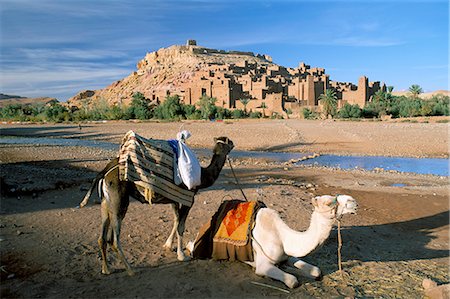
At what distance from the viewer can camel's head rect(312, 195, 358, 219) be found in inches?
154

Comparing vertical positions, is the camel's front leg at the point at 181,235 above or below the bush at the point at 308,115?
below

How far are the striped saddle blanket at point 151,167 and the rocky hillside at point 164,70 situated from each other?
8662 cm

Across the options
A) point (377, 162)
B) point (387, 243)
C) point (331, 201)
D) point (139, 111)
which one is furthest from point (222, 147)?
point (139, 111)

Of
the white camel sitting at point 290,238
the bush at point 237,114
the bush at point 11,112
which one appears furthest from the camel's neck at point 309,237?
the bush at point 11,112

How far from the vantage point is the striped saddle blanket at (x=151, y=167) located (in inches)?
185

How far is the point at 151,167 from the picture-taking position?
188 inches

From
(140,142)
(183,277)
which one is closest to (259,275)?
(183,277)

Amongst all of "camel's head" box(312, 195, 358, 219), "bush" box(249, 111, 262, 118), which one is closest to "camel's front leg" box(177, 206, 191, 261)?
"camel's head" box(312, 195, 358, 219)

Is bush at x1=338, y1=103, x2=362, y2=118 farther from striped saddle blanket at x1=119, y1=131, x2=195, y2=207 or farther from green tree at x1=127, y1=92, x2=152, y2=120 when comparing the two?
striped saddle blanket at x1=119, y1=131, x2=195, y2=207

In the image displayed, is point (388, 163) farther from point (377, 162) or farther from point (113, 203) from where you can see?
point (113, 203)

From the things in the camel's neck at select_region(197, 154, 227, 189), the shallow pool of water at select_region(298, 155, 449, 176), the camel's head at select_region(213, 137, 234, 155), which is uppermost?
the camel's head at select_region(213, 137, 234, 155)

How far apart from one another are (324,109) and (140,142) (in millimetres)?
51068

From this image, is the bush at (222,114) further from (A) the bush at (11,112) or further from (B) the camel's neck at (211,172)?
(B) the camel's neck at (211,172)

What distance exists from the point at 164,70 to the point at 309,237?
108015 mm
